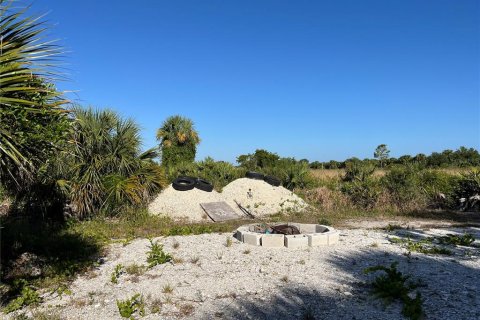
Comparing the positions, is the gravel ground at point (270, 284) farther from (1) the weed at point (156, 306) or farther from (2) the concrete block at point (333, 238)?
(2) the concrete block at point (333, 238)

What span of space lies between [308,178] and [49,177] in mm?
11430

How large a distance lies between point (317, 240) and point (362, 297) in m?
2.90

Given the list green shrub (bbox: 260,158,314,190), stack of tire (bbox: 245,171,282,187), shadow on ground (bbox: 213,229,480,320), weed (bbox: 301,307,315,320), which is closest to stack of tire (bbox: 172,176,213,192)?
stack of tire (bbox: 245,171,282,187)

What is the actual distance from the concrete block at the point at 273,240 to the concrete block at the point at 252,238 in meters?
0.13

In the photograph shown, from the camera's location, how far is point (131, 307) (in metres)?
4.39

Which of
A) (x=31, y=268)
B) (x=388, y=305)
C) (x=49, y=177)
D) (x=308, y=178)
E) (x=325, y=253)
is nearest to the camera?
(x=388, y=305)

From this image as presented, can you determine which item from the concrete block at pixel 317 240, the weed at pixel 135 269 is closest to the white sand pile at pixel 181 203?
the concrete block at pixel 317 240

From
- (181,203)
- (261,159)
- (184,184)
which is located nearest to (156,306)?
(181,203)

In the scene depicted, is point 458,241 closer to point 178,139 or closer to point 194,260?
point 194,260

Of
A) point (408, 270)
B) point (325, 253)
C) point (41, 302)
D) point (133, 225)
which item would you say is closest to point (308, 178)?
point (133, 225)

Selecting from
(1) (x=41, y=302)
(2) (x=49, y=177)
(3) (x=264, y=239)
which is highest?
(2) (x=49, y=177)

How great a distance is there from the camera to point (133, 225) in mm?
10305

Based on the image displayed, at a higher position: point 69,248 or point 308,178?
point 308,178

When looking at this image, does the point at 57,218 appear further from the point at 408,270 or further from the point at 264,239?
the point at 408,270
